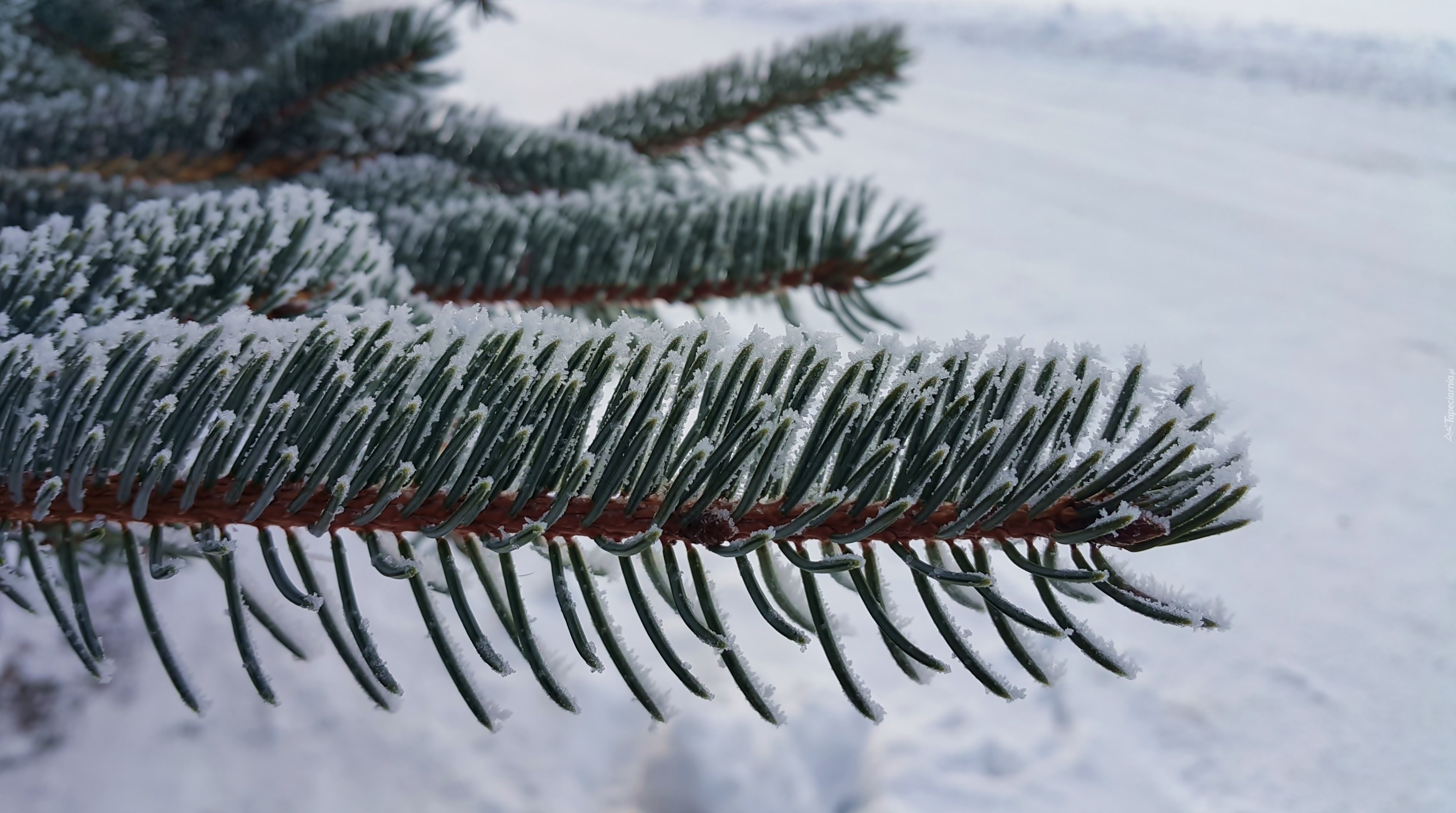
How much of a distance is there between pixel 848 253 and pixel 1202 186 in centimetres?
242

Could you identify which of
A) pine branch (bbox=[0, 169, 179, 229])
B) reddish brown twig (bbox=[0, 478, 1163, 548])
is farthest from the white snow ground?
pine branch (bbox=[0, 169, 179, 229])

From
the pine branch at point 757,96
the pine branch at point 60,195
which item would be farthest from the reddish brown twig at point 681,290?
the pine branch at point 757,96

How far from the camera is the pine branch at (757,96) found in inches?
29.2

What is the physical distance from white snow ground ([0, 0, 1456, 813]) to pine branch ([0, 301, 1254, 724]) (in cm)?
7

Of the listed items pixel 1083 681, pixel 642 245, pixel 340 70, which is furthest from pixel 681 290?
pixel 1083 681

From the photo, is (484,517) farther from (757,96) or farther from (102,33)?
(102,33)

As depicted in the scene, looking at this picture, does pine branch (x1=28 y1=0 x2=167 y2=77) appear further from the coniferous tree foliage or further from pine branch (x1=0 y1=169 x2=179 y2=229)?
the coniferous tree foliage

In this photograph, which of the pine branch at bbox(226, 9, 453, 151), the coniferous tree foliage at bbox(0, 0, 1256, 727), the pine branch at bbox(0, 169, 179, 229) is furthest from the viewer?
the pine branch at bbox(226, 9, 453, 151)

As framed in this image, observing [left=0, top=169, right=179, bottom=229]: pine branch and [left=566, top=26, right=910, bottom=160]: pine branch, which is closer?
[left=0, top=169, right=179, bottom=229]: pine branch

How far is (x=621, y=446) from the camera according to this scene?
10.2 inches

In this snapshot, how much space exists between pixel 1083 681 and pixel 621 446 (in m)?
0.78

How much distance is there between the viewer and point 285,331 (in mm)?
273

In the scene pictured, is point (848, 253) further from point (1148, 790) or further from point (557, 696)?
point (1148, 790)

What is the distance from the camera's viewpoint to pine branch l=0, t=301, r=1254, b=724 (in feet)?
0.81
